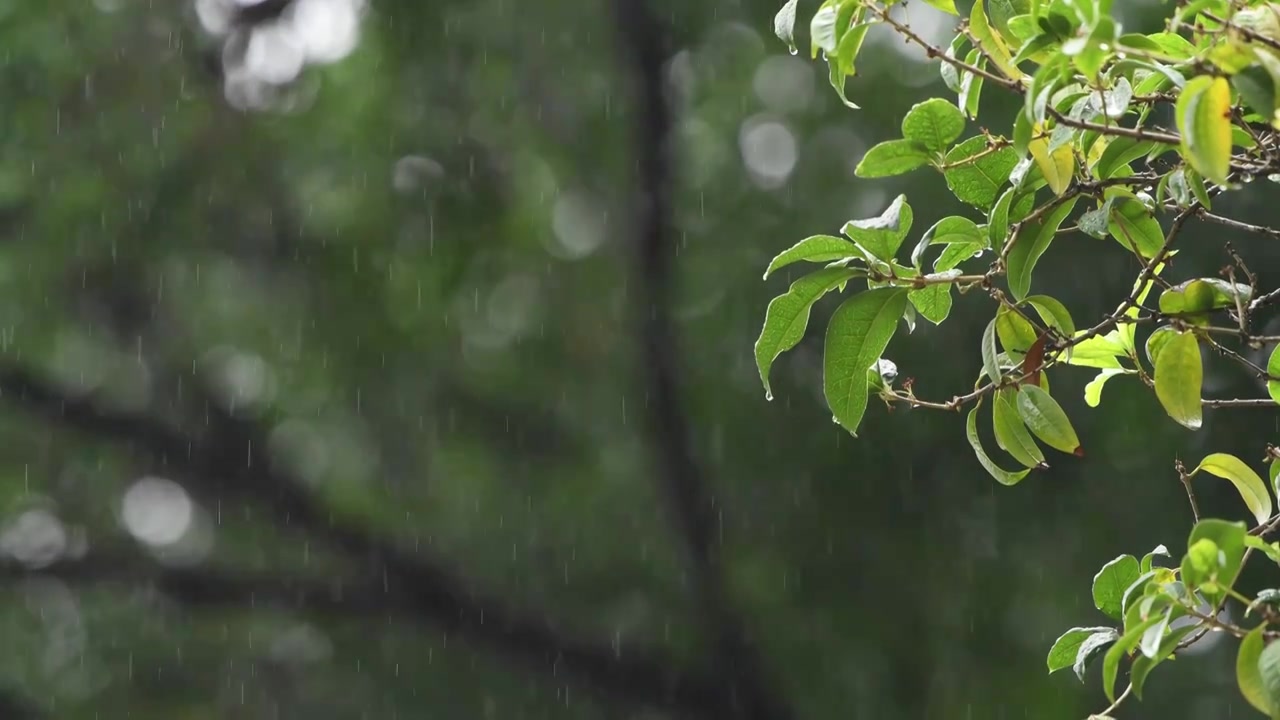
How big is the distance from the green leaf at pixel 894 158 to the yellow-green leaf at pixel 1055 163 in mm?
45

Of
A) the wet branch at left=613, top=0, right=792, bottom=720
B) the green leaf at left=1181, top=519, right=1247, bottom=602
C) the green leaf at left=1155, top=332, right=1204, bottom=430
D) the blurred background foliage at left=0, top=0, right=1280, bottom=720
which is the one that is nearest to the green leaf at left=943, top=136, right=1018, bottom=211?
the green leaf at left=1155, top=332, right=1204, bottom=430

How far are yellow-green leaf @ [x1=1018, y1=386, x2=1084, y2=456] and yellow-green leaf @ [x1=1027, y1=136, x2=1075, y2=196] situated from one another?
0.31ft

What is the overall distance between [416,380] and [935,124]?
101 inches

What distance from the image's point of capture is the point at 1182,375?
53 cm

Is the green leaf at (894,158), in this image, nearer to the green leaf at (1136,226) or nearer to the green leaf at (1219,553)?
the green leaf at (1136,226)

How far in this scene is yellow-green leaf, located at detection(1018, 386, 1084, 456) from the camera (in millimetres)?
558

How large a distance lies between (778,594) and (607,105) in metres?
1.23

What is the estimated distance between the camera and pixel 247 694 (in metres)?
3.07

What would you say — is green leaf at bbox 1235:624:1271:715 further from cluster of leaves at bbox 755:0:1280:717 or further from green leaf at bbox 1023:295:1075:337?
green leaf at bbox 1023:295:1075:337

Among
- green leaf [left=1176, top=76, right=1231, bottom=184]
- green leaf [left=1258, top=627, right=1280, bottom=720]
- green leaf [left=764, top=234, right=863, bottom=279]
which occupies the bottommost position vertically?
green leaf [left=1258, top=627, right=1280, bottom=720]

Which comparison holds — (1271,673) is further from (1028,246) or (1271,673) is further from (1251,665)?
(1028,246)

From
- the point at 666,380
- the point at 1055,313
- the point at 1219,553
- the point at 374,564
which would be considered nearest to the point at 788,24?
the point at 1055,313

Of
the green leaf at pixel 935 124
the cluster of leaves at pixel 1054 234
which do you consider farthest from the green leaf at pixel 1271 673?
the green leaf at pixel 935 124

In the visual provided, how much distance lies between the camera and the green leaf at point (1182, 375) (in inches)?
20.6
